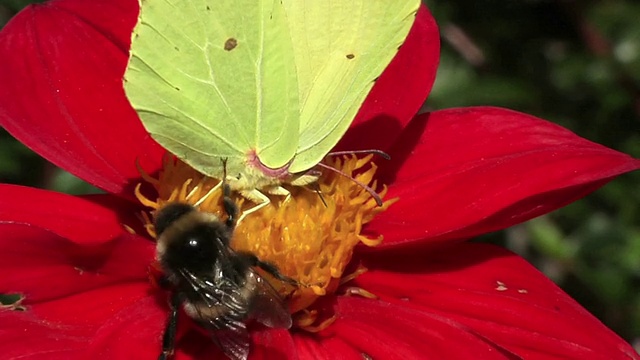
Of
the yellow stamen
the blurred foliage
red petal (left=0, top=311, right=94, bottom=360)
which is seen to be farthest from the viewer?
the blurred foliage

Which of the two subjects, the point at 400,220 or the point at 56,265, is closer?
the point at 56,265

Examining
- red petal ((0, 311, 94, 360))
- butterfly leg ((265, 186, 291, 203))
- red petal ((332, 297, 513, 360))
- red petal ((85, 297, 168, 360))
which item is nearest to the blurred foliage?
red petal ((332, 297, 513, 360))

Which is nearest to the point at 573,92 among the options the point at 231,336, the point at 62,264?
the point at 231,336

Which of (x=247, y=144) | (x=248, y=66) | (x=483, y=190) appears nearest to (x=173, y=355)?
(x=247, y=144)

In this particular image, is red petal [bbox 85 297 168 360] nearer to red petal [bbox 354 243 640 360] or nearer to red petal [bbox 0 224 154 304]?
red petal [bbox 0 224 154 304]

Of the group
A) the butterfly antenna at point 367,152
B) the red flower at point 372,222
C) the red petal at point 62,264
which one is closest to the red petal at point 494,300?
the red flower at point 372,222

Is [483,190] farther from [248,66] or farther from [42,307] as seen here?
[42,307]

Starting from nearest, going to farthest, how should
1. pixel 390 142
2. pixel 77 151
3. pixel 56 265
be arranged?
pixel 56 265 < pixel 77 151 < pixel 390 142

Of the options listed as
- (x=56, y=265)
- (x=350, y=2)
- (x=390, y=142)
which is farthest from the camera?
(x=390, y=142)
